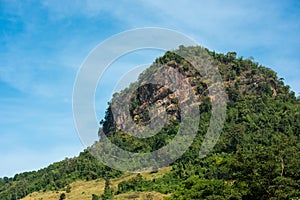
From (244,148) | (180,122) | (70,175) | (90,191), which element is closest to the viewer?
(244,148)

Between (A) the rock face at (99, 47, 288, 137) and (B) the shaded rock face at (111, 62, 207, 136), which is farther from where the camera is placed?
(B) the shaded rock face at (111, 62, 207, 136)

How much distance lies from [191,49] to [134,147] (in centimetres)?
A: 2116

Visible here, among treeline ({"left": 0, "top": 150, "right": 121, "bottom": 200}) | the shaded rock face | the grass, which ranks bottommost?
the grass

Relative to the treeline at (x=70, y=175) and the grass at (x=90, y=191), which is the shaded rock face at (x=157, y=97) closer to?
the treeline at (x=70, y=175)

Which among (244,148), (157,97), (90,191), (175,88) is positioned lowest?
(90,191)

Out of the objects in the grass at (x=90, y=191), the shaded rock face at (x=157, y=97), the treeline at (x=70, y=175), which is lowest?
the grass at (x=90, y=191)

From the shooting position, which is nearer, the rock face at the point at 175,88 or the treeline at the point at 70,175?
the treeline at the point at 70,175

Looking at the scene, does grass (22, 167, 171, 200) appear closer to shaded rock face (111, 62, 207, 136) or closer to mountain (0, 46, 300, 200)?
mountain (0, 46, 300, 200)

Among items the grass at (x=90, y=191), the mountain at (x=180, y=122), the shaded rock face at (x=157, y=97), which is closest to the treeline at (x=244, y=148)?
the mountain at (x=180, y=122)

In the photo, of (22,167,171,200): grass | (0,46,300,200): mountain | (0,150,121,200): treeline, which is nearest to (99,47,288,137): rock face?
(0,46,300,200): mountain

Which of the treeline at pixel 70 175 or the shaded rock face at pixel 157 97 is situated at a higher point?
the shaded rock face at pixel 157 97

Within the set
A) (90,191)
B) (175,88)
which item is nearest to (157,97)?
Answer: (175,88)

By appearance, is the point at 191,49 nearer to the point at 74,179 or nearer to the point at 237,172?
the point at 74,179

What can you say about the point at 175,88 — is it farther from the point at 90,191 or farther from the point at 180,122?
the point at 90,191
